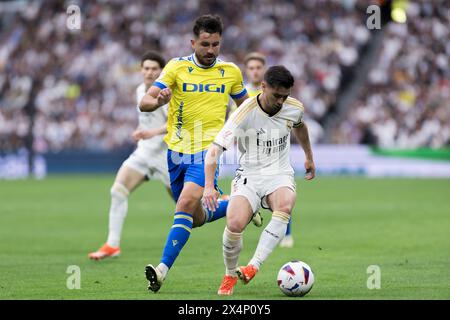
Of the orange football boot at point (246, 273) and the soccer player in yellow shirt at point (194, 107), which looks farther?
the soccer player in yellow shirt at point (194, 107)

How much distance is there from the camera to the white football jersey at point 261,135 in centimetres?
891

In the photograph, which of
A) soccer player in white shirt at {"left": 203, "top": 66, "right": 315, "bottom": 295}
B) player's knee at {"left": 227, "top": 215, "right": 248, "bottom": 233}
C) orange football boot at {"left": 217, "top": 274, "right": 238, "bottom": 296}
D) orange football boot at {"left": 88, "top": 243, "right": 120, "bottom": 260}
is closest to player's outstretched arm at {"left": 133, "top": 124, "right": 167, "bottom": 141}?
orange football boot at {"left": 88, "top": 243, "right": 120, "bottom": 260}

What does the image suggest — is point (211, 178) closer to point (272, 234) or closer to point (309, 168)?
point (272, 234)

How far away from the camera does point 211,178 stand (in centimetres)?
864

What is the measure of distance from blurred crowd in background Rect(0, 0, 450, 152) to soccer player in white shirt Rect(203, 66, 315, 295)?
22.5 m

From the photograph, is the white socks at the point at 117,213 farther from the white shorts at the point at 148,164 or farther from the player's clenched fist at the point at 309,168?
the player's clenched fist at the point at 309,168

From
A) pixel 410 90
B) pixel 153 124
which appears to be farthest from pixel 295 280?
pixel 410 90

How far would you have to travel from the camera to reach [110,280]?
→ 987 centimetres

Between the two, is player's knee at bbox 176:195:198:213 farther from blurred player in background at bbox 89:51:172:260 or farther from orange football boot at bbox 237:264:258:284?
blurred player in background at bbox 89:51:172:260

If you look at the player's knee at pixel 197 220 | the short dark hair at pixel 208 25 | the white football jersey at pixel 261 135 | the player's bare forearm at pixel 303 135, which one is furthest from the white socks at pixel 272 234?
the short dark hair at pixel 208 25

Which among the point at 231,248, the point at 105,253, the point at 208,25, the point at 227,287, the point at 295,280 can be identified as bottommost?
the point at 105,253

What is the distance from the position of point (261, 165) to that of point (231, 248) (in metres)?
0.92
